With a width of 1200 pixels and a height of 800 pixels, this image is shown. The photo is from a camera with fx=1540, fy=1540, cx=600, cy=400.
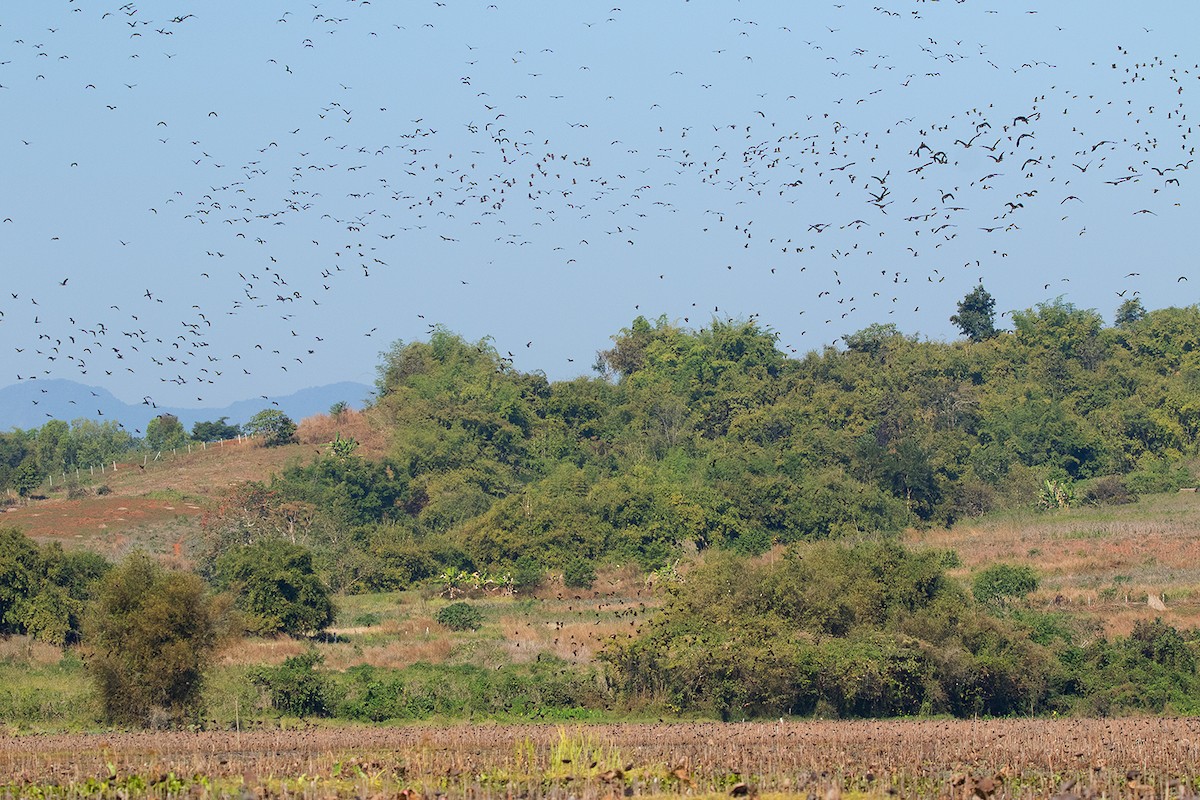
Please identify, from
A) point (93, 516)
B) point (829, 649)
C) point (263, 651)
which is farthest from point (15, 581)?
point (93, 516)

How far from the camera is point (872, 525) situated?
8350 centimetres

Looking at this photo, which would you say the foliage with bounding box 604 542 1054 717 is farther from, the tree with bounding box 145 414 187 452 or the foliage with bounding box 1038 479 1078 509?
the tree with bounding box 145 414 187 452

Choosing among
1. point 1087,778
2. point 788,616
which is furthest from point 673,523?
point 1087,778

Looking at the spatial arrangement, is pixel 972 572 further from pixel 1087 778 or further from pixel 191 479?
pixel 191 479

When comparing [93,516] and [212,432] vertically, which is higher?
[212,432]

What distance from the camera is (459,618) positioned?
2340 inches

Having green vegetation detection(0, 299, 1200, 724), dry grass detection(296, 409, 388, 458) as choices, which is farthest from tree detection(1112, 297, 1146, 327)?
dry grass detection(296, 409, 388, 458)

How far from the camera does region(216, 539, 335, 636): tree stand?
56125 mm

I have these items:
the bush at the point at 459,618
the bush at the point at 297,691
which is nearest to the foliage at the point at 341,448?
the bush at the point at 459,618

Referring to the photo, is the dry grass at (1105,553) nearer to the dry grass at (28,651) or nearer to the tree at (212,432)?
the dry grass at (28,651)

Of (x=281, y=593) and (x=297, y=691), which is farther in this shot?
(x=281, y=593)

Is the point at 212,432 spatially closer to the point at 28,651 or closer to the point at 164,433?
the point at 164,433

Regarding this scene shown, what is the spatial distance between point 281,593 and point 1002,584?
90.0 feet

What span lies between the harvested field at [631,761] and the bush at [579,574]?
34714 mm
